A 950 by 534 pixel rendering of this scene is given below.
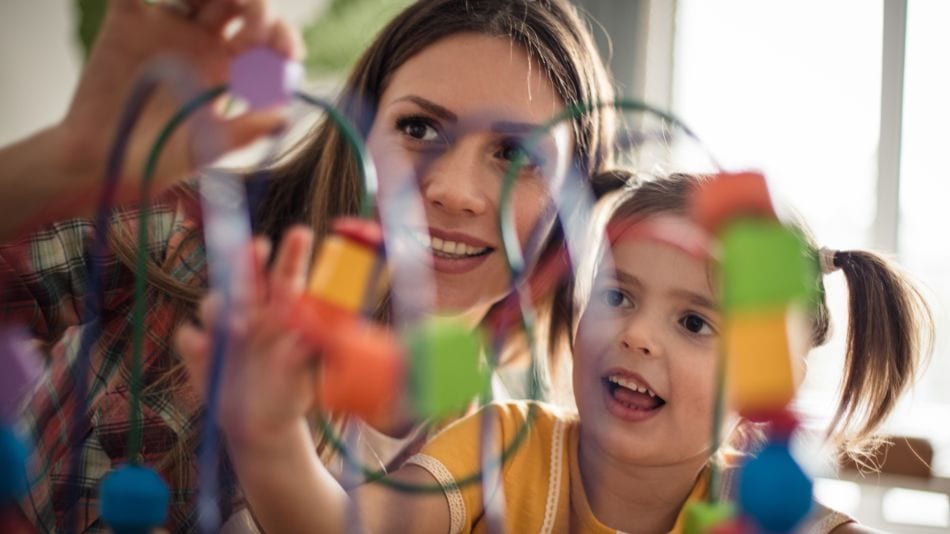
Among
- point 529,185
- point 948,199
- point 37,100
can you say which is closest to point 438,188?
point 529,185

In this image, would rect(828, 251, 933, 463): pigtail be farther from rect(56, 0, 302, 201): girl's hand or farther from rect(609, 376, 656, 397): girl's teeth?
rect(56, 0, 302, 201): girl's hand

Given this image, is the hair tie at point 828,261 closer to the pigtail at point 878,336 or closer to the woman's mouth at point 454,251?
the pigtail at point 878,336

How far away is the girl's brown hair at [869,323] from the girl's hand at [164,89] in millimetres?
→ 431

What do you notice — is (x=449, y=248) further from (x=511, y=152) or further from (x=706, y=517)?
(x=706, y=517)

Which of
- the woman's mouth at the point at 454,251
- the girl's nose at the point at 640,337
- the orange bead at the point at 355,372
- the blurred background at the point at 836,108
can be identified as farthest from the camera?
the blurred background at the point at 836,108

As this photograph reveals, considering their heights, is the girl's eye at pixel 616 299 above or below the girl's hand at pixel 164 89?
below

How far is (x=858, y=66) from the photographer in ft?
7.46

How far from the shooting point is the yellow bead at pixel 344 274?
0.38m

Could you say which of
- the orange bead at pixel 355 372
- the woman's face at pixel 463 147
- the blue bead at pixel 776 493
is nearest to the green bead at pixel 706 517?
the blue bead at pixel 776 493

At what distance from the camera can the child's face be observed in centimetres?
74

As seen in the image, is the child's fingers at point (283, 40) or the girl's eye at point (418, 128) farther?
the girl's eye at point (418, 128)

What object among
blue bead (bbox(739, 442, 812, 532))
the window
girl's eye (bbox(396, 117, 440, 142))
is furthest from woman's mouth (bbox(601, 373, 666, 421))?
the window

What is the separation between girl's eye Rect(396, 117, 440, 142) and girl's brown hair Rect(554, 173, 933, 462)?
0.59 feet

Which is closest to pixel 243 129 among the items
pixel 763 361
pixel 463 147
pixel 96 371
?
pixel 763 361
